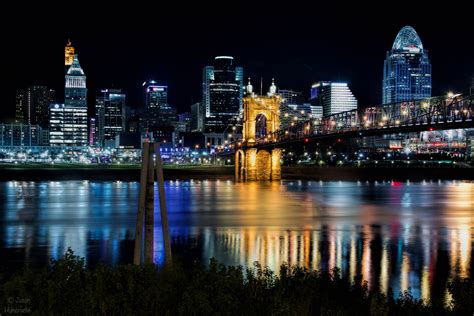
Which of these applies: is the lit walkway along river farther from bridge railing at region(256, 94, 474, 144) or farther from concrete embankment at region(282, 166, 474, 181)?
concrete embankment at region(282, 166, 474, 181)

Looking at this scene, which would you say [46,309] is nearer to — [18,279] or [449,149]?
[18,279]

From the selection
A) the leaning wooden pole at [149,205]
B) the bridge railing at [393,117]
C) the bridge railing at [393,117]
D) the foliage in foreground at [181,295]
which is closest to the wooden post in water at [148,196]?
the leaning wooden pole at [149,205]

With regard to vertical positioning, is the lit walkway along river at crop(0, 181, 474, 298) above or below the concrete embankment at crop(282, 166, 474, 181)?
below

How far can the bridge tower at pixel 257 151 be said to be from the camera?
327ft

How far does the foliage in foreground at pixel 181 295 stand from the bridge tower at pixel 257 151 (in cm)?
8392

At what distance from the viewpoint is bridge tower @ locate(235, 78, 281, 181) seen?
99.6 metres

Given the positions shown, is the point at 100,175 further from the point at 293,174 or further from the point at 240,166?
the point at 293,174

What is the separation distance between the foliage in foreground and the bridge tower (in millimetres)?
83919

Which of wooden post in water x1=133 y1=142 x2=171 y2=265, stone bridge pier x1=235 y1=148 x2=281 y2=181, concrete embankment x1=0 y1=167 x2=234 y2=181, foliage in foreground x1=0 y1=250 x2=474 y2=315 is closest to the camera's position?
foliage in foreground x1=0 y1=250 x2=474 y2=315

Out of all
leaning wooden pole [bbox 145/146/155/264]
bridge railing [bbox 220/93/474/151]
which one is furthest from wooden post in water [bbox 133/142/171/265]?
bridge railing [bbox 220/93/474/151]

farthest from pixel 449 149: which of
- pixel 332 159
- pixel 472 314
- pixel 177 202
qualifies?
pixel 472 314

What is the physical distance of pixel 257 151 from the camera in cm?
10275

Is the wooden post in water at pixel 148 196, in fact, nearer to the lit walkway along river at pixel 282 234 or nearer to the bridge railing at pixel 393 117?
the lit walkway along river at pixel 282 234

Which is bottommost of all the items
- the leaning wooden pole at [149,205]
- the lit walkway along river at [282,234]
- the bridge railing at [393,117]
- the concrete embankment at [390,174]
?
the lit walkway along river at [282,234]
